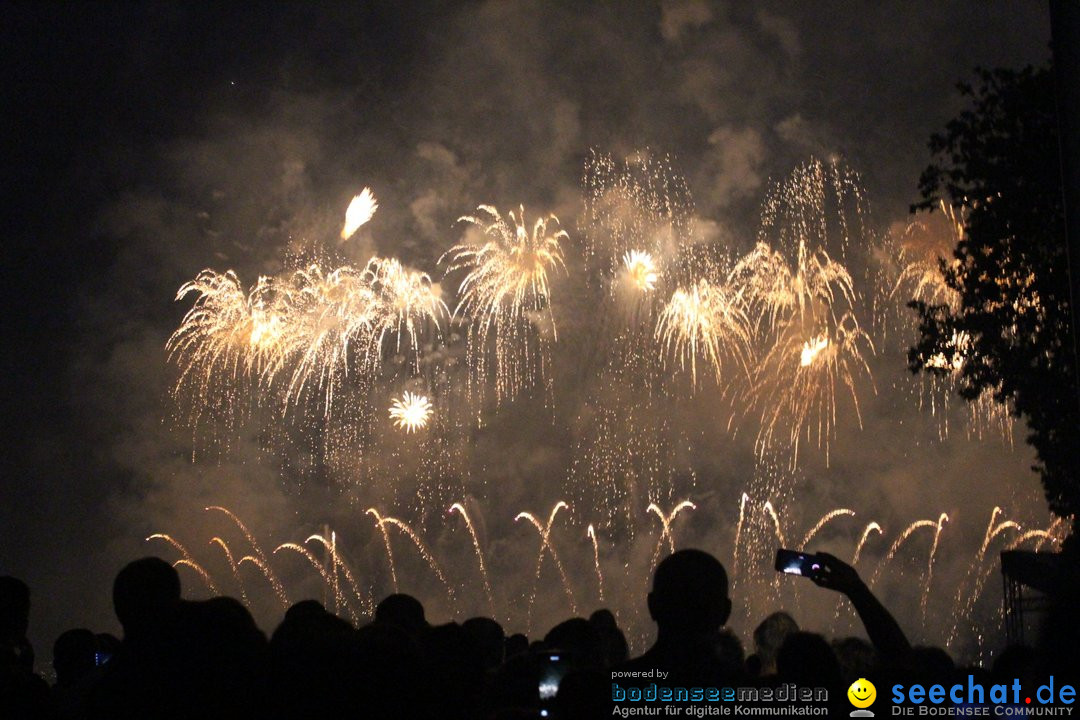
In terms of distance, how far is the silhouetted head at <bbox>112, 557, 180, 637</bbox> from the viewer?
16.2 ft

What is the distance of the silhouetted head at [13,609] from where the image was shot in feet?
20.5

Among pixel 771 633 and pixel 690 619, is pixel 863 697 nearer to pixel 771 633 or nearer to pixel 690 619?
pixel 690 619

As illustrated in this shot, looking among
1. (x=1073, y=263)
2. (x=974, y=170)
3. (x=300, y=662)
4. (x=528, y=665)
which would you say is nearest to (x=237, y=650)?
(x=300, y=662)

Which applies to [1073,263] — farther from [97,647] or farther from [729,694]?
[97,647]

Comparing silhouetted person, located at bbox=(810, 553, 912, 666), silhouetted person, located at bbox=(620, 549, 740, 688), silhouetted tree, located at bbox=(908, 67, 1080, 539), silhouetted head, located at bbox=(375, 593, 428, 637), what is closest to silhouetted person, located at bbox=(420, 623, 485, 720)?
silhouetted head, located at bbox=(375, 593, 428, 637)

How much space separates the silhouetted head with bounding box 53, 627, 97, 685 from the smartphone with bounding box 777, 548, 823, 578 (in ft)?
19.2

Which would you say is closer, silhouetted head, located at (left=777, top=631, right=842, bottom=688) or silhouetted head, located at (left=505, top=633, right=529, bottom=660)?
silhouetted head, located at (left=777, top=631, right=842, bottom=688)

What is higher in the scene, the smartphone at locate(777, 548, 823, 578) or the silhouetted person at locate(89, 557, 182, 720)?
the smartphone at locate(777, 548, 823, 578)

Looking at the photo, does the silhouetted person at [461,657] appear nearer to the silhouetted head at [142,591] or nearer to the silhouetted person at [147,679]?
the silhouetted person at [147,679]

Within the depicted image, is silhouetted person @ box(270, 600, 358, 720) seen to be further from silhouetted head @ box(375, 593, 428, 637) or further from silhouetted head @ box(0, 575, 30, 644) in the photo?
silhouetted head @ box(0, 575, 30, 644)

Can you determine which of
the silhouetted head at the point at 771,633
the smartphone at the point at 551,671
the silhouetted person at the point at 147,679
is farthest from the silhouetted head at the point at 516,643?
the silhouetted person at the point at 147,679

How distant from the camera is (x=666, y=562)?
4.86m

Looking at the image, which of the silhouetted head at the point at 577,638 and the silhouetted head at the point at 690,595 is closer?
the silhouetted head at the point at 690,595

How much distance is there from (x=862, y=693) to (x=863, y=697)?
0.06 ft
